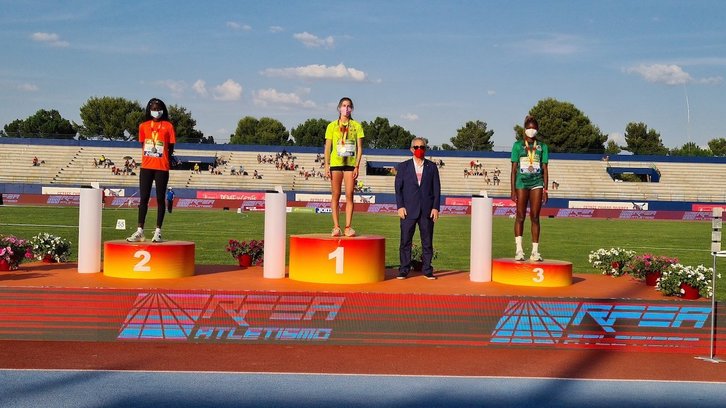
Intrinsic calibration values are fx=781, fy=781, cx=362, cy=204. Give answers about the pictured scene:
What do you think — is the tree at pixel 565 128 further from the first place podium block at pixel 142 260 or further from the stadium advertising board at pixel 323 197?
the first place podium block at pixel 142 260

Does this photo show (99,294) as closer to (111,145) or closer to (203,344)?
(203,344)

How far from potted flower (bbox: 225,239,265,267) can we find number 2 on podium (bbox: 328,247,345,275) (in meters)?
2.78

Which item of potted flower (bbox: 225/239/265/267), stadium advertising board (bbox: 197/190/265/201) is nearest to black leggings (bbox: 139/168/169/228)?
potted flower (bbox: 225/239/265/267)

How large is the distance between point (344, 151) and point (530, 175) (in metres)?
2.68

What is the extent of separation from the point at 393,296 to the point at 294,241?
2.01 m

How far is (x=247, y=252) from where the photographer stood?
13.1 m

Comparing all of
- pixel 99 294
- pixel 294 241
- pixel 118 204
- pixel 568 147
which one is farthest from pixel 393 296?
pixel 568 147

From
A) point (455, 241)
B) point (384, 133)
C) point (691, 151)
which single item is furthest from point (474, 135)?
point (455, 241)

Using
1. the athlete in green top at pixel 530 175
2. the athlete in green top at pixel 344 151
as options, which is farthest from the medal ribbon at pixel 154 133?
the athlete in green top at pixel 530 175

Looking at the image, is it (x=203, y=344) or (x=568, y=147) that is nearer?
(x=203, y=344)

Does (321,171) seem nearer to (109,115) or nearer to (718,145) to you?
(109,115)

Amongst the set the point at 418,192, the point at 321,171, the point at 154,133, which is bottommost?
the point at 418,192

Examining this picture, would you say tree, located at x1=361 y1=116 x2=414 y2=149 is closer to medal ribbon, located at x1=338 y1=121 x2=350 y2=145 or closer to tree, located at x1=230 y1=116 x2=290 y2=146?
tree, located at x1=230 y1=116 x2=290 y2=146

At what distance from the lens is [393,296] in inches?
374
